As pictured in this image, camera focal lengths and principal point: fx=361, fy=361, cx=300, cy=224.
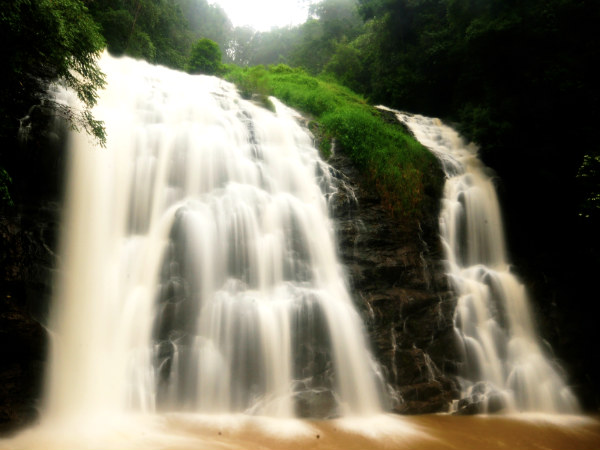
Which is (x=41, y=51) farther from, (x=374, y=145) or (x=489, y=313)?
(x=489, y=313)

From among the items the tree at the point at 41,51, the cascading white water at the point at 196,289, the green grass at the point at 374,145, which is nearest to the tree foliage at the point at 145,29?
the green grass at the point at 374,145

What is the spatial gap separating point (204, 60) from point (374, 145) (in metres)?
13.0

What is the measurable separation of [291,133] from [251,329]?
5856mm

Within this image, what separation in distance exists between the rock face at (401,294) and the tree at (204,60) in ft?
44.6

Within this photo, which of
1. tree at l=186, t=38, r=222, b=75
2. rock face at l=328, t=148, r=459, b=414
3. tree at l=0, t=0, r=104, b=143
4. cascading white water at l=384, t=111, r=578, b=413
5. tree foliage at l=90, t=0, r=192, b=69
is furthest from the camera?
tree at l=186, t=38, r=222, b=75

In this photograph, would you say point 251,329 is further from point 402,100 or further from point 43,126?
point 402,100

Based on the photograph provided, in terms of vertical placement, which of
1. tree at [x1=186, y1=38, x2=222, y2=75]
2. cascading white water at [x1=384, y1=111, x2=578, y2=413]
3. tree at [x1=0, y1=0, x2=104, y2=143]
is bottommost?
cascading white water at [x1=384, y1=111, x2=578, y2=413]

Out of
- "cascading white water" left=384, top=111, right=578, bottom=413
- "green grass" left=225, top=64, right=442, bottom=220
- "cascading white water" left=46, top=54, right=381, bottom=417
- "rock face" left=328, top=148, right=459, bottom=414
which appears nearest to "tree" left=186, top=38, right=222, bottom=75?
"green grass" left=225, top=64, right=442, bottom=220

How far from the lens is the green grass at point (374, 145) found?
833 cm

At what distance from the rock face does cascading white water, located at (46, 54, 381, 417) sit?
13.4 inches

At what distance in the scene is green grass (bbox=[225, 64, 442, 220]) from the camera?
8328 millimetres

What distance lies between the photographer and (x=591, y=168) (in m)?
7.71

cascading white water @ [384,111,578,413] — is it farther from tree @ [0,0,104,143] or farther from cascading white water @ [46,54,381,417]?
tree @ [0,0,104,143]

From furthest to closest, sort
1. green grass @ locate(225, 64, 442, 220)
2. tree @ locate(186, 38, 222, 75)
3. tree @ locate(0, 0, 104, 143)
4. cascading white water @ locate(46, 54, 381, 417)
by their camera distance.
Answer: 1. tree @ locate(186, 38, 222, 75)
2. green grass @ locate(225, 64, 442, 220)
3. cascading white water @ locate(46, 54, 381, 417)
4. tree @ locate(0, 0, 104, 143)
